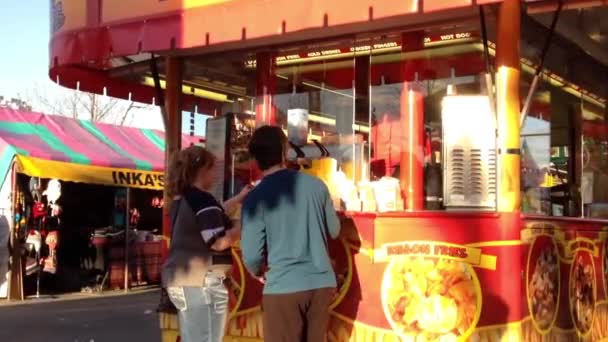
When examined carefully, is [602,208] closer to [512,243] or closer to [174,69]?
[512,243]

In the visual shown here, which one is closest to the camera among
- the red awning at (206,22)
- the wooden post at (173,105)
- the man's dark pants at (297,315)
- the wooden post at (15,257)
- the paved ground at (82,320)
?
the man's dark pants at (297,315)

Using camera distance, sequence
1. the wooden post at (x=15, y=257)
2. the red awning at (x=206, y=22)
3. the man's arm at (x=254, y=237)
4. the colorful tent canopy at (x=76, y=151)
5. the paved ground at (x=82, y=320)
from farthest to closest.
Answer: the colorful tent canopy at (x=76, y=151) < the wooden post at (x=15, y=257) < the paved ground at (x=82, y=320) < the red awning at (x=206, y=22) < the man's arm at (x=254, y=237)

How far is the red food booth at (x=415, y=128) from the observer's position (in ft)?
16.0

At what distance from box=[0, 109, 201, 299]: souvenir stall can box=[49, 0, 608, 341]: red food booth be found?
19.7 ft

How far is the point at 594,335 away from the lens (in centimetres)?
615

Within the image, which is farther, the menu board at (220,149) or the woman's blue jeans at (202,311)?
the menu board at (220,149)

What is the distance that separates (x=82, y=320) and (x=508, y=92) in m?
7.20

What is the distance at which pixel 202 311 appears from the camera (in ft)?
13.8

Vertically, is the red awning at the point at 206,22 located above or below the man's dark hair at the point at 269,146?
above

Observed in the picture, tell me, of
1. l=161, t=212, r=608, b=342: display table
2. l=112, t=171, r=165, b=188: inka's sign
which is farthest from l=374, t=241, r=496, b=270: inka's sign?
l=112, t=171, r=165, b=188: inka's sign

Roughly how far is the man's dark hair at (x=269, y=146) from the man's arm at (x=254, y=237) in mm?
274

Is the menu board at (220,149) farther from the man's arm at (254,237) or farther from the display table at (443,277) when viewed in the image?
the man's arm at (254,237)

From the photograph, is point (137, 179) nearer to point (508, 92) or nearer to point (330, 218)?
point (508, 92)

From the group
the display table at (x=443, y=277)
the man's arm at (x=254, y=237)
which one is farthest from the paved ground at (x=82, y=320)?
the man's arm at (x=254, y=237)
